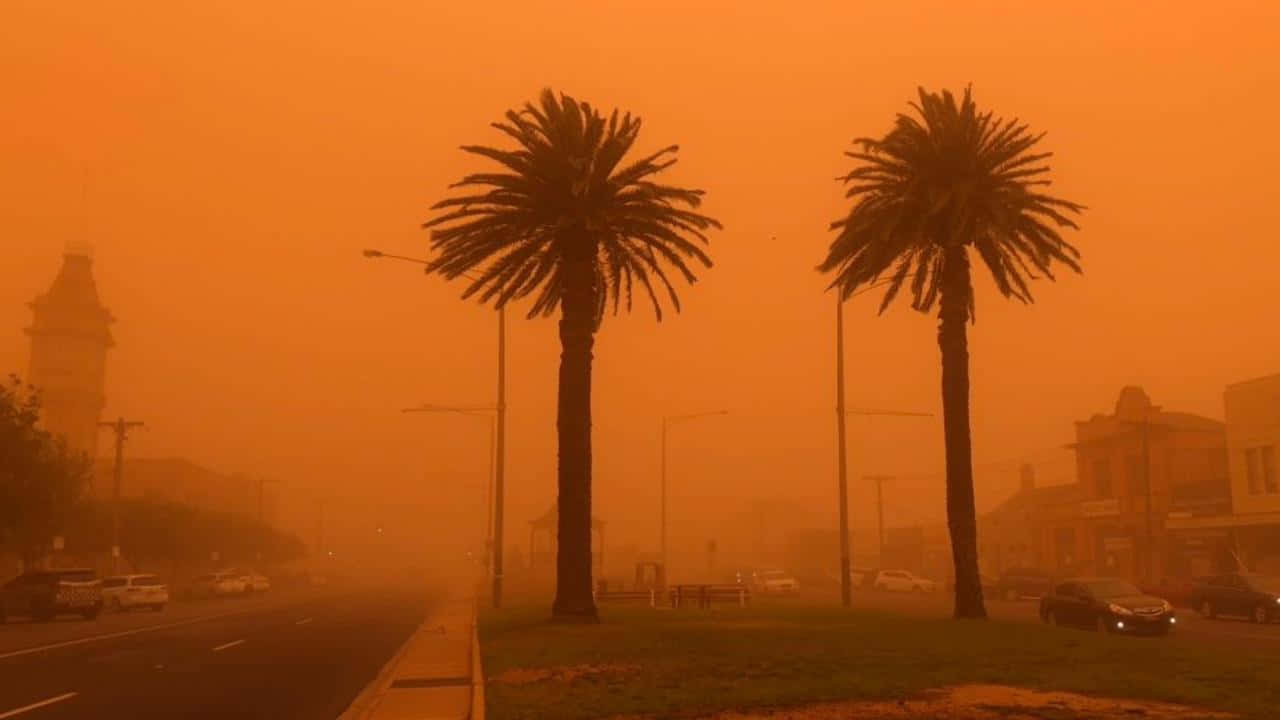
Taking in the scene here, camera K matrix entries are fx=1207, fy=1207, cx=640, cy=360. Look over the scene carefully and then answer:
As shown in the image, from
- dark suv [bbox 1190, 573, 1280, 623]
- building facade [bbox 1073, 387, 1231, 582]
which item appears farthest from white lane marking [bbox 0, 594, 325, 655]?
building facade [bbox 1073, 387, 1231, 582]

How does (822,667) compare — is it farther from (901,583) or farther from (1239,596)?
(901,583)

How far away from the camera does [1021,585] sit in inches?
2215

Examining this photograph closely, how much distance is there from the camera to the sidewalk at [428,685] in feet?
54.4

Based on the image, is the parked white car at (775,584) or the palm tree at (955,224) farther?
the parked white car at (775,584)

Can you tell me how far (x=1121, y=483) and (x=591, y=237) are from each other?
2143 inches

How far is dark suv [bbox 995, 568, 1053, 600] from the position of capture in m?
55.4

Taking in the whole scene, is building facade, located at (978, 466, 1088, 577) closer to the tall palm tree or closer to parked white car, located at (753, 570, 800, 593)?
parked white car, located at (753, 570, 800, 593)

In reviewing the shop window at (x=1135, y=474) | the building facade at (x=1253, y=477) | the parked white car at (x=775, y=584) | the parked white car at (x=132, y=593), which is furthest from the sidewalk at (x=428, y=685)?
the shop window at (x=1135, y=474)

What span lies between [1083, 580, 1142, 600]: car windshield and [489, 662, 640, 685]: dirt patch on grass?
16.7m

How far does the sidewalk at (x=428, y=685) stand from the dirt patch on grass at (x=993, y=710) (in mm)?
4177

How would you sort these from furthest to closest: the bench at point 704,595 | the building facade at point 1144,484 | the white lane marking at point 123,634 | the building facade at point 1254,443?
the building facade at point 1144,484, the building facade at point 1254,443, the bench at point 704,595, the white lane marking at point 123,634

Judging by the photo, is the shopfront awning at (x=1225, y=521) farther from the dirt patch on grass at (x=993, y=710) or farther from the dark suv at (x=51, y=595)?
the dark suv at (x=51, y=595)

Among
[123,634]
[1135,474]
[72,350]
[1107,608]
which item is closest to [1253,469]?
[1135,474]

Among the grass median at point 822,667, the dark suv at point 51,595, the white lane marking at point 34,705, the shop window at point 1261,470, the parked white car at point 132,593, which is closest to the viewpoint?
the grass median at point 822,667
